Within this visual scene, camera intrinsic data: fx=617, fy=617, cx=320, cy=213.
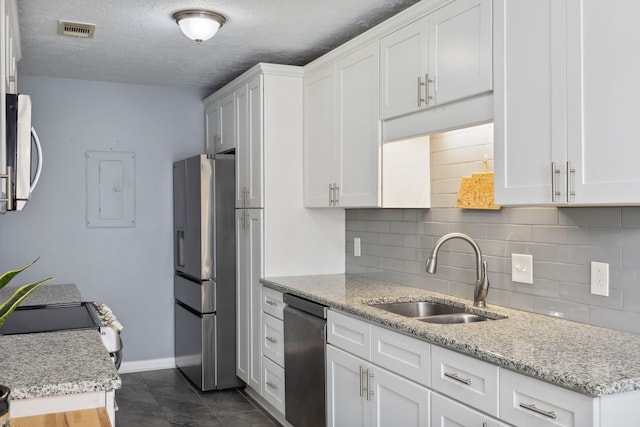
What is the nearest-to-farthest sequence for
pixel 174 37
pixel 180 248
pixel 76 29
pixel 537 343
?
pixel 537 343
pixel 76 29
pixel 174 37
pixel 180 248

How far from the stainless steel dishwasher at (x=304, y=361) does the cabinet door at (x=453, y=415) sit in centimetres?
94

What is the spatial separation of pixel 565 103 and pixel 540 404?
990 mm

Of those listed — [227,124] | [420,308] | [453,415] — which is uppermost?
[227,124]

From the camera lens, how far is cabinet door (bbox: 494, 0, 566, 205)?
6.93 feet

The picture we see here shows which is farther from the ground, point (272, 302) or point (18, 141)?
point (18, 141)

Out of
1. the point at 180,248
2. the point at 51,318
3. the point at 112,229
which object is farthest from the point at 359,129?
the point at 112,229

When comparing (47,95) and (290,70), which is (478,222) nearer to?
(290,70)

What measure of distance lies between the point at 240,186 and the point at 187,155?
1.10 metres

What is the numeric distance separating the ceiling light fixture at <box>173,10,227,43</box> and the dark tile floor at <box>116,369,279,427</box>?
2326 millimetres

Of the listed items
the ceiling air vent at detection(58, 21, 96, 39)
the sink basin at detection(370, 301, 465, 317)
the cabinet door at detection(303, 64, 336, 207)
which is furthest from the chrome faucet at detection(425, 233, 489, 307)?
the ceiling air vent at detection(58, 21, 96, 39)

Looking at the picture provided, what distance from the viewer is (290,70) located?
13.2 ft

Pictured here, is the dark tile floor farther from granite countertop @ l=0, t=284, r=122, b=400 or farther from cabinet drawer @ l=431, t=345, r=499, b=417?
cabinet drawer @ l=431, t=345, r=499, b=417

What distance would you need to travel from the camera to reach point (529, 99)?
2.23m

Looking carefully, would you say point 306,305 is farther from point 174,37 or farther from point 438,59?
point 174,37
